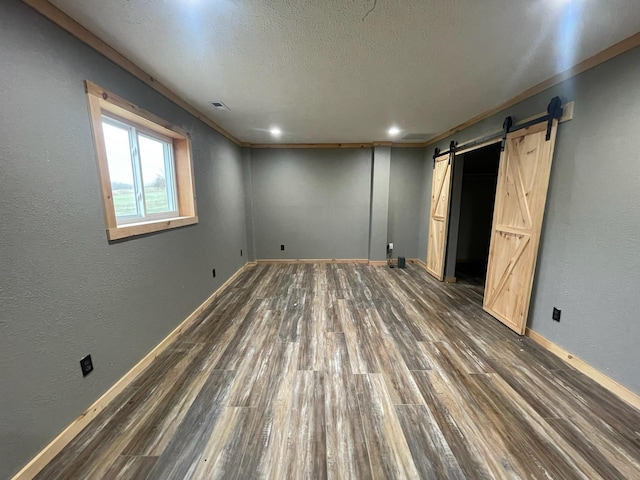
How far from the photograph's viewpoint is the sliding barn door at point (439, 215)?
12.8ft

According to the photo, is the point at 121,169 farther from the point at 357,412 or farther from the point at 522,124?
the point at 522,124

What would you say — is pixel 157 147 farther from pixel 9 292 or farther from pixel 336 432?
pixel 336 432

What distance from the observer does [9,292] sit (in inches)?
45.6

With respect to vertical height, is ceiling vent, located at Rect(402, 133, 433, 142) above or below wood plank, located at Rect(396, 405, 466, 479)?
above

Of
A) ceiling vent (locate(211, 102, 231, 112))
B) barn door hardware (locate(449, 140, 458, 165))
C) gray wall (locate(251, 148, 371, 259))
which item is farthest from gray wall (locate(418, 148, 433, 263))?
ceiling vent (locate(211, 102, 231, 112))

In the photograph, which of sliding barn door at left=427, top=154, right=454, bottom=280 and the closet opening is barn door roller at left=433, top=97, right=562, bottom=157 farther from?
the closet opening

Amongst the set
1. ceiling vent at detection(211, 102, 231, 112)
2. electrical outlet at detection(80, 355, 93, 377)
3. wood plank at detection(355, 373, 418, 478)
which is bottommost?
wood plank at detection(355, 373, 418, 478)

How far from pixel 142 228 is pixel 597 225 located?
3.62 m

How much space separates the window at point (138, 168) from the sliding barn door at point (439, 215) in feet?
12.2

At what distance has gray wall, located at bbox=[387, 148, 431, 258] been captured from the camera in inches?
197

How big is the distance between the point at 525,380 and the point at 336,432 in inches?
60.9

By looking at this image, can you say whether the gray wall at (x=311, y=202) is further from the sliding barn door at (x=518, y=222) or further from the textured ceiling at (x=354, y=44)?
the sliding barn door at (x=518, y=222)

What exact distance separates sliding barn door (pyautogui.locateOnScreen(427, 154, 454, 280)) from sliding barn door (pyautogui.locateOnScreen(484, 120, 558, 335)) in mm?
1028

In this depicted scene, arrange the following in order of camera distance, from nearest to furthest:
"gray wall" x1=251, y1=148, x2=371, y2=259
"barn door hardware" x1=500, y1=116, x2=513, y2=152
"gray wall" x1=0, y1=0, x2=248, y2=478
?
"gray wall" x1=0, y1=0, x2=248, y2=478 < "barn door hardware" x1=500, y1=116, x2=513, y2=152 < "gray wall" x1=251, y1=148, x2=371, y2=259
